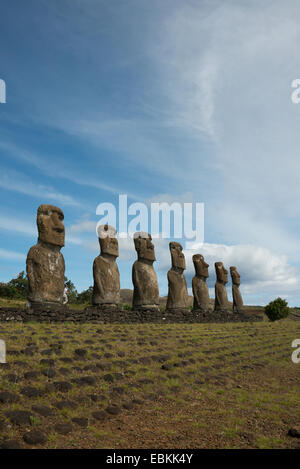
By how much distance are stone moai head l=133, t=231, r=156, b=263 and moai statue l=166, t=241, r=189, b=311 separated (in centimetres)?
236

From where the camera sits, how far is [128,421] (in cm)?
656

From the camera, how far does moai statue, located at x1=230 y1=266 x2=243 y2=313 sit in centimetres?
3183

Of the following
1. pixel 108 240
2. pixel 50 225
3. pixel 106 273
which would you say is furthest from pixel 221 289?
pixel 50 225

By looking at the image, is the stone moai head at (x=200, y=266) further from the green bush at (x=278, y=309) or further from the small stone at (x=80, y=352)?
the small stone at (x=80, y=352)

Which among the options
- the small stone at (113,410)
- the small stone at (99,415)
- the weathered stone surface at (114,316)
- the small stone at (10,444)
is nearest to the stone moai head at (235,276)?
the weathered stone surface at (114,316)

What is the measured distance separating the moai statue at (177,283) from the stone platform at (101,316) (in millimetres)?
440

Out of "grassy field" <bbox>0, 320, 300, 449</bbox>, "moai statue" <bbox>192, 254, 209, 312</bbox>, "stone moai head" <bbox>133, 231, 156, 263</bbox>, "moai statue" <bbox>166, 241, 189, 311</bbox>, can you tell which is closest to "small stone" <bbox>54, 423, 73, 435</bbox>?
"grassy field" <bbox>0, 320, 300, 449</bbox>

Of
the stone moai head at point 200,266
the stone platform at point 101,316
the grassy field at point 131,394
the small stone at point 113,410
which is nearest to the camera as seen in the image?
the grassy field at point 131,394

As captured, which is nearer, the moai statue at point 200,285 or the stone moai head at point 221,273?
the moai statue at point 200,285

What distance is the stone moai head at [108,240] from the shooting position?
17139 mm

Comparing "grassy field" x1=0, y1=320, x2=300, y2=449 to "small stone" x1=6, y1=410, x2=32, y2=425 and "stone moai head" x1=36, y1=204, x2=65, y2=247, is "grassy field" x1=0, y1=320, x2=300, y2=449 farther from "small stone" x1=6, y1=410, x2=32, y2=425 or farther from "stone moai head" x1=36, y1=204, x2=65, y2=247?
"stone moai head" x1=36, y1=204, x2=65, y2=247
